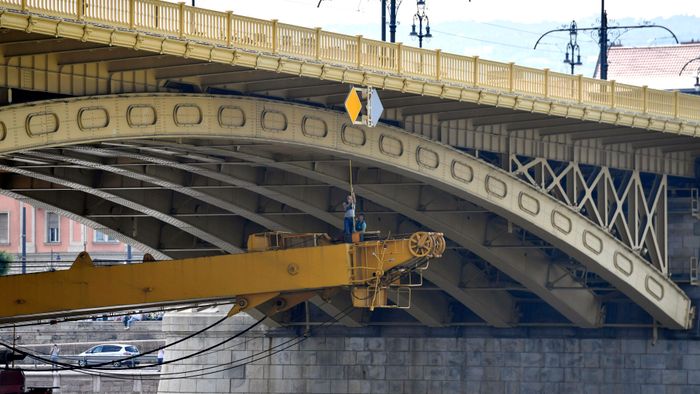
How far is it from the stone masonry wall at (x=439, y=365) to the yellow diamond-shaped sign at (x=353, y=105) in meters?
18.1

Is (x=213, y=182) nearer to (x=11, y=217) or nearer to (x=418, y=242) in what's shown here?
(x=418, y=242)

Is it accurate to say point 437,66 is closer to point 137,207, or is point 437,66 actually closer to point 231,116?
point 231,116

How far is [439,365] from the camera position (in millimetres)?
58531

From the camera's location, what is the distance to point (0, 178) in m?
47.6

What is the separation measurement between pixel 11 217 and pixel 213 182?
5644 cm

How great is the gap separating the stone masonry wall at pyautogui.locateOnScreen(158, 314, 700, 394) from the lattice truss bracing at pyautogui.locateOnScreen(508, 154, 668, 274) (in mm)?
3688

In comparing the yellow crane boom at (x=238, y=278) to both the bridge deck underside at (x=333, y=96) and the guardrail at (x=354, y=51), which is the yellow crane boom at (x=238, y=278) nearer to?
the bridge deck underside at (x=333, y=96)

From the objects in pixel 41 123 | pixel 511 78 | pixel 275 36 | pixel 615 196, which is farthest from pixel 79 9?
pixel 615 196

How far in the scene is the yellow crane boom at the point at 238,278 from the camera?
36625 millimetres

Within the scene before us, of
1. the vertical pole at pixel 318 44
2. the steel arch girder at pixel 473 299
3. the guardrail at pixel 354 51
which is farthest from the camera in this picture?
the steel arch girder at pixel 473 299

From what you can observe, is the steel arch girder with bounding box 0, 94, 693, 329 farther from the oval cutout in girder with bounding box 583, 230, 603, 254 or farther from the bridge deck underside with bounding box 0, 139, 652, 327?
the bridge deck underside with bounding box 0, 139, 652, 327

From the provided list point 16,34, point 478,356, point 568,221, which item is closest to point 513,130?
point 568,221

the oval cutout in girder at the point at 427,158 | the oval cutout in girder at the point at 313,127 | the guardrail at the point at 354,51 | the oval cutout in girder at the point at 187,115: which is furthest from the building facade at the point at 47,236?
the oval cutout in girder at the point at 187,115

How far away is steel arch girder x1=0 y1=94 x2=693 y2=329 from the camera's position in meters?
36.0
